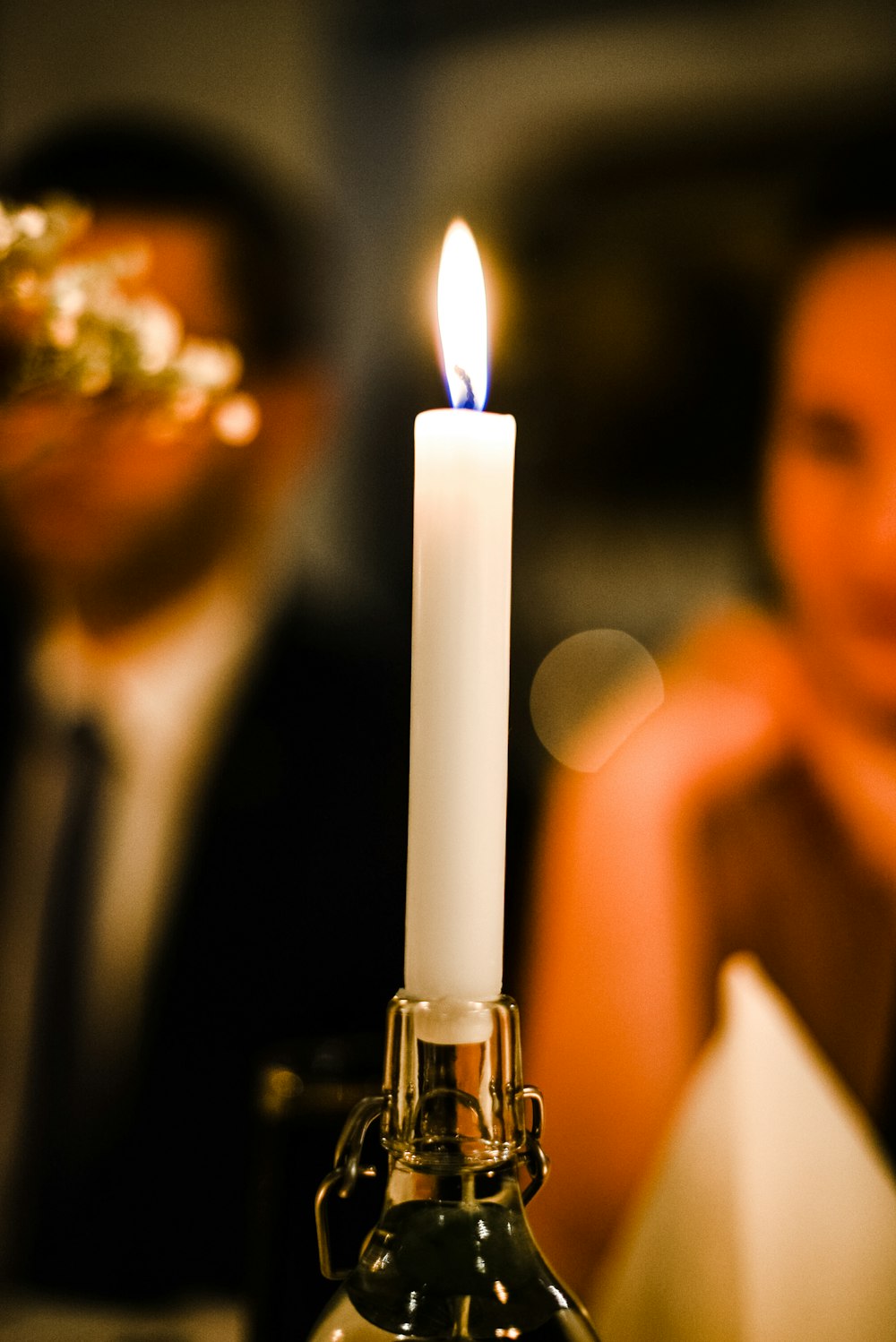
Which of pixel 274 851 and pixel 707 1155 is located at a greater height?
pixel 274 851

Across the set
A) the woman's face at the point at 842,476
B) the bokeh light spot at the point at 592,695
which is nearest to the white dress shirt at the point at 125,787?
the bokeh light spot at the point at 592,695

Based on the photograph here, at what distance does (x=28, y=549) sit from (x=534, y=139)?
0.40 m

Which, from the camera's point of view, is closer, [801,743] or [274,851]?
[801,743]

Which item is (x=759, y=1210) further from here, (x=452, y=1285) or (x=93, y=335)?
(x=93, y=335)

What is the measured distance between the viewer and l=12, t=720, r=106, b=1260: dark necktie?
0.69 meters

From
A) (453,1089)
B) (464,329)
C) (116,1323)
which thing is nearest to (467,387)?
(464,329)

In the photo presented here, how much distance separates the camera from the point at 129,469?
28.1 inches

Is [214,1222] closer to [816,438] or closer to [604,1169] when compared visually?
[604,1169]

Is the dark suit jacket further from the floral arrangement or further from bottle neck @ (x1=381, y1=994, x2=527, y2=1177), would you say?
bottle neck @ (x1=381, y1=994, x2=527, y2=1177)

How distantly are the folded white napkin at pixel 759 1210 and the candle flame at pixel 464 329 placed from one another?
1.01 ft

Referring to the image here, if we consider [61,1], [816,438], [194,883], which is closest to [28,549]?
[194,883]

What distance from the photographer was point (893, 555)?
48cm

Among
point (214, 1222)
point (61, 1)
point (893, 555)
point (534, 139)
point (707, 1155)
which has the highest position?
point (61, 1)

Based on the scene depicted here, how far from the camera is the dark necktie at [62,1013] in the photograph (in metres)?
0.69
